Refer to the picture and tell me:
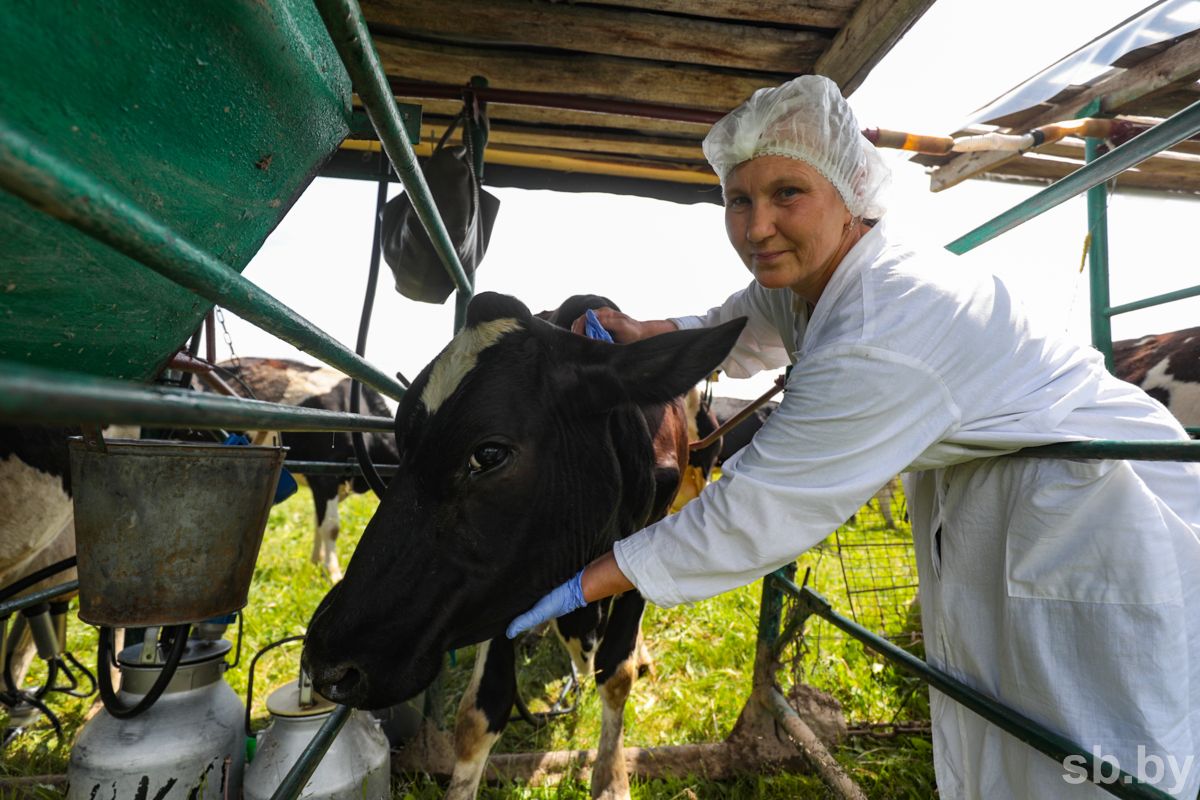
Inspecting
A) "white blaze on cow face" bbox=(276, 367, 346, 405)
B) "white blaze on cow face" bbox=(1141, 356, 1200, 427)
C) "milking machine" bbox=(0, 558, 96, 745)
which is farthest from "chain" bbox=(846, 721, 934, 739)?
"white blaze on cow face" bbox=(276, 367, 346, 405)

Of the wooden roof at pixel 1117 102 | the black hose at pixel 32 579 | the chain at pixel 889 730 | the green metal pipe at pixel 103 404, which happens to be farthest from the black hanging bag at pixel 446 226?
the chain at pixel 889 730

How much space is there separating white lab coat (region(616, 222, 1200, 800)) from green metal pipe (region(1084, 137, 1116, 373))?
1284 mm

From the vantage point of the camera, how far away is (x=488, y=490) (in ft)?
5.56

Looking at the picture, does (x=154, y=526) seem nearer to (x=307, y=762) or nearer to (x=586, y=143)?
(x=307, y=762)

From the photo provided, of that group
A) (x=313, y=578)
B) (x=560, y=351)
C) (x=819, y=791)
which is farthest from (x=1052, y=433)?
(x=313, y=578)

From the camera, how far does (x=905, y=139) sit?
108 inches

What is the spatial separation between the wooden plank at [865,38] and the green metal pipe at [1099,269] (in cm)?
111

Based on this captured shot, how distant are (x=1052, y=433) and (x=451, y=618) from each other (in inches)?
58.2

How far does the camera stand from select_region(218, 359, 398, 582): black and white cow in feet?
23.4

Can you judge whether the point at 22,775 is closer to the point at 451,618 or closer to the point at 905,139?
the point at 451,618

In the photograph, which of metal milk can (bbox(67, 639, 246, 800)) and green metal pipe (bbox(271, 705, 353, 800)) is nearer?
green metal pipe (bbox(271, 705, 353, 800))

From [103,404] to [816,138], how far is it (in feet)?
6.10

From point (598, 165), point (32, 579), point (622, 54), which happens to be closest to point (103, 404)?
point (32, 579)

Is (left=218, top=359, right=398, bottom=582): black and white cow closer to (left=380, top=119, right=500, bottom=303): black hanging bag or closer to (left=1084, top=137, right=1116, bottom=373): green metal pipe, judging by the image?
(left=380, top=119, right=500, bottom=303): black hanging bag
